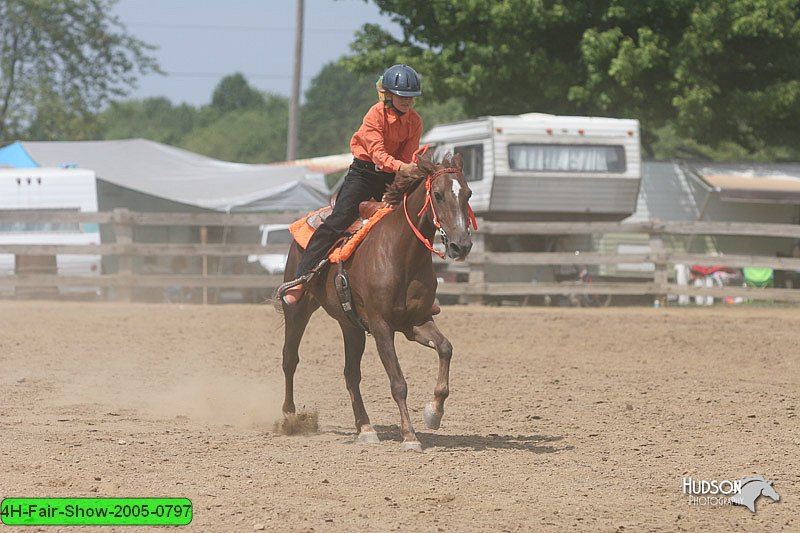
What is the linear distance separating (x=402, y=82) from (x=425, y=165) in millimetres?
619

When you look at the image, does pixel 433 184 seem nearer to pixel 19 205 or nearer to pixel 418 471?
pixel 418 471

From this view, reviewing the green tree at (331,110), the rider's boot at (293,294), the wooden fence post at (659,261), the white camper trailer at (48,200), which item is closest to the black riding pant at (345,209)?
the rider's boot at (293,294)

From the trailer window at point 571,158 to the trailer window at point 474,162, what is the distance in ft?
2.50

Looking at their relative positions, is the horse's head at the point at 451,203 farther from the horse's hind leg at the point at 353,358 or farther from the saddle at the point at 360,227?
the horse's hind leg at the point at 353,358

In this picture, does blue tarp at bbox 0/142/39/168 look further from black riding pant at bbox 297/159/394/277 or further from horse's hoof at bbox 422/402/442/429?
horse's hoof at bbox 422/402/442/429

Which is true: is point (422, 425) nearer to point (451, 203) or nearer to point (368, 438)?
point (368, 438)

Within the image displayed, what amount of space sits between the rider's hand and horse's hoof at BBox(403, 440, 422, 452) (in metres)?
1.73

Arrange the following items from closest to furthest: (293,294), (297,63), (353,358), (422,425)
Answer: (353,358) → (422,425) → (293,294) → (297,63)

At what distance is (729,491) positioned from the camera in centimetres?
570

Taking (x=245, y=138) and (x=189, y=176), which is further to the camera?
(x=245, y=138)

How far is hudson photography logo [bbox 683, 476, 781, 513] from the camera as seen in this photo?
5.52m

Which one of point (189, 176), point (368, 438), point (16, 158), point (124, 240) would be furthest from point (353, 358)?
point (16, 158)

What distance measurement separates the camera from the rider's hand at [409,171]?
7133mm

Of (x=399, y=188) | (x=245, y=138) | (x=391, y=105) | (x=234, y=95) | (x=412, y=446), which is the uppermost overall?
(x=234, y=95)
